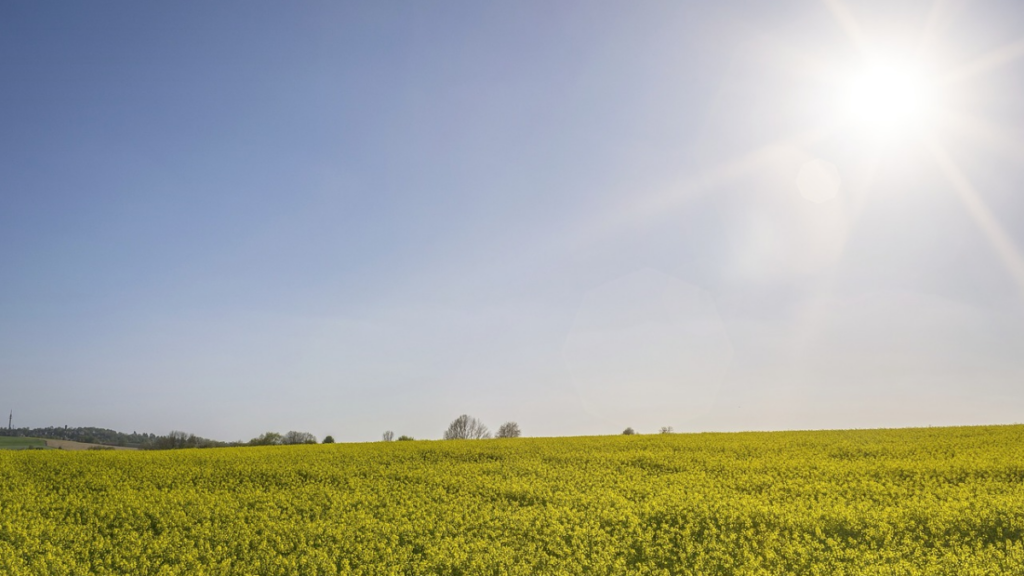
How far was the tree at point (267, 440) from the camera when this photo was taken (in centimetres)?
6675

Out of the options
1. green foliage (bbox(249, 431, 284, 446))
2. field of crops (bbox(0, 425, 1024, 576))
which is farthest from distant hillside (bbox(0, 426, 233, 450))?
field of crops (bbox(0, 425, 1024, 576))

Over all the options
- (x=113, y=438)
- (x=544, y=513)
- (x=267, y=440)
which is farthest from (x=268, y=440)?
(x=113, y=438)

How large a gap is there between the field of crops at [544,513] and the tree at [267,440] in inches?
1402

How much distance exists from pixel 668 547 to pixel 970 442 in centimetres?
2559

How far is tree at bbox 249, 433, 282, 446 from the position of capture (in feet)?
219

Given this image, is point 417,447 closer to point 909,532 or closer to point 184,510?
point 184,510

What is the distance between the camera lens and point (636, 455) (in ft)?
99.8

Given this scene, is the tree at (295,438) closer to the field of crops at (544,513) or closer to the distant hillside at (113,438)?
the distant hillside at (113,438)

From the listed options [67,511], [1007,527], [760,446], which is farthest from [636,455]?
[67,511]

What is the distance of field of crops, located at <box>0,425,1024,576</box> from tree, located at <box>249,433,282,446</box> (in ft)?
117

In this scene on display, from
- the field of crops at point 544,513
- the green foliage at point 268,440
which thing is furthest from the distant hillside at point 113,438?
the field of crops at point 544,513

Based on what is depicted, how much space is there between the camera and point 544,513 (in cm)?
1873

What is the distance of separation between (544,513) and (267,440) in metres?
58.5

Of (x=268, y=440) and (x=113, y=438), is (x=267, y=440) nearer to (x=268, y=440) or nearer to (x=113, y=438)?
(x=268, y=440)
